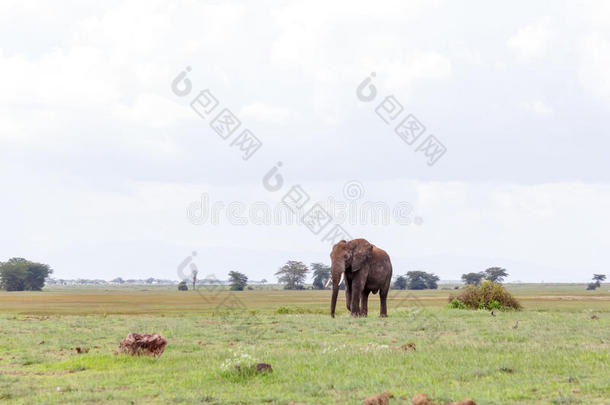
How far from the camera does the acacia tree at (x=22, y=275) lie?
471ft

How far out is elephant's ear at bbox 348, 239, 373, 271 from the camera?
A: 28.2m

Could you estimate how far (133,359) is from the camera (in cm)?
1706

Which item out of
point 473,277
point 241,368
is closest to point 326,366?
point 241,368

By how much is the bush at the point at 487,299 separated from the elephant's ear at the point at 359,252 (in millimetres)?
11489

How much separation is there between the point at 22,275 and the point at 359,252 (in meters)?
135

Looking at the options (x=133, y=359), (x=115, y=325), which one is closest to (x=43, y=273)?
(x=115, y=325)

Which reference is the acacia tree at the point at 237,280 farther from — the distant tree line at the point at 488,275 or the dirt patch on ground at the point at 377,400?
the dirt patch on ground at the point at 377,400

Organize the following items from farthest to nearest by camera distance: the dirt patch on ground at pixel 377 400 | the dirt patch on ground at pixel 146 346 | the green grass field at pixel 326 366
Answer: the dirt patch on ground at pixel 146 346 < the green grass field at pixel 326 366 < the dirt patch on ground at pixel 377 400

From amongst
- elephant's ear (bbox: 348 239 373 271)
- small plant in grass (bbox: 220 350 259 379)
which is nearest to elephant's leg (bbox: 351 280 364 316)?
elephant's ear (bbox: 348 239 373 271)

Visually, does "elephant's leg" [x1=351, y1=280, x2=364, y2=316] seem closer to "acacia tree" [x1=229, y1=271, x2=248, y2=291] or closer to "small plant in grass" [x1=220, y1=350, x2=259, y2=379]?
"small plant in grass" [x1=220, y1=350, x2=259, y2=379]

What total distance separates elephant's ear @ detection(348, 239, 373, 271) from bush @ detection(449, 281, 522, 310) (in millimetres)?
11489

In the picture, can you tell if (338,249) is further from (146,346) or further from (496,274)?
(496,274)

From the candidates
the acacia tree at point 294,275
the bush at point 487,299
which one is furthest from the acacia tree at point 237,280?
the bush at point 487,299

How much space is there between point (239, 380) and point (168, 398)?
6.31 feet
